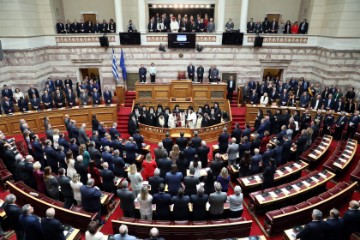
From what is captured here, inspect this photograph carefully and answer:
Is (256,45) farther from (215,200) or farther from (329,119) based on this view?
(215,200)

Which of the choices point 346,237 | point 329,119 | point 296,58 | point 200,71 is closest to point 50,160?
point 346,237

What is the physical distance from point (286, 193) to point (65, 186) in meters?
5.22

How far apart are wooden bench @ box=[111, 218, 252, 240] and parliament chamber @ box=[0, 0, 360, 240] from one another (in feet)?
0.10

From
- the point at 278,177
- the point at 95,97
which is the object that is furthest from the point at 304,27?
the point at 95,97

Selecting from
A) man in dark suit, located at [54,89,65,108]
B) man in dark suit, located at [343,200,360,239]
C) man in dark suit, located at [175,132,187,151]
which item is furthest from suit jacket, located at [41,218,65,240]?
man in dark suit, located at [54,89,65,108]

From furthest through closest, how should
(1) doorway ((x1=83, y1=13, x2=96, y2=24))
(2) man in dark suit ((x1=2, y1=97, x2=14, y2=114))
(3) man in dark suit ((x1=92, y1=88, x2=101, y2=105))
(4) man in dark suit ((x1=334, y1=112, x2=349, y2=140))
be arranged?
(1) doorway ((x1=83, y1=13, x2=96, y2=24)), (3) man in dark suit ((x1=92, y1=88, x2=101, y2=105)), (2) man in dark suit ((x1=2, y1=97, x2=14, y2=114)), (4) man in dark suit ((x1=334, y1=112, x2=349, y2=140))

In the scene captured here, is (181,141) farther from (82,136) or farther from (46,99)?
(46,99)

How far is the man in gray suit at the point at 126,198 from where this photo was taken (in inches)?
213

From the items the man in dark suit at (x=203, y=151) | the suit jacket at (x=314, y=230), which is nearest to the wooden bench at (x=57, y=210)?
the man in dark suit at (x=203, y=151)

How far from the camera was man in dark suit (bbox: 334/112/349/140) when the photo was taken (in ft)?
33.1

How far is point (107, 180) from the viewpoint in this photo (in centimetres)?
650

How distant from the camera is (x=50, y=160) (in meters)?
7.53

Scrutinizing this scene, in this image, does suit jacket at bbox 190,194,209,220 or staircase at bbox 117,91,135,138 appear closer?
suit jacket at bbox 190,194,209,220

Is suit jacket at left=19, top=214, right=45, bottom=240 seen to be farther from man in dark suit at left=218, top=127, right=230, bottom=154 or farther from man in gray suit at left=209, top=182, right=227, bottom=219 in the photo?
man in dark suit at left=218, top=127, right=230, bottom=154
